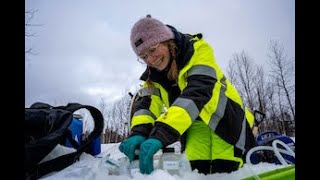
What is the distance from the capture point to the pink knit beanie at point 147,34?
1.58 metres

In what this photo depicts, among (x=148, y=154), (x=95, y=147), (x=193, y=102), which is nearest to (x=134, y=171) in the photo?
(x=148, y=154)

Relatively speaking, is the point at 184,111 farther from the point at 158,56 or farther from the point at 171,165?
the point at 158,56

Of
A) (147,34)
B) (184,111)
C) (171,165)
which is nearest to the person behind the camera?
(171,165)

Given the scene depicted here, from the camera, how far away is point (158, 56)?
1608 mm

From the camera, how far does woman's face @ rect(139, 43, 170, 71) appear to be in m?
1.60

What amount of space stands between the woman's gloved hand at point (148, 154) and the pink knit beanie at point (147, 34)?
0.63 meters

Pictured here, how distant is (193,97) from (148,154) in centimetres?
36

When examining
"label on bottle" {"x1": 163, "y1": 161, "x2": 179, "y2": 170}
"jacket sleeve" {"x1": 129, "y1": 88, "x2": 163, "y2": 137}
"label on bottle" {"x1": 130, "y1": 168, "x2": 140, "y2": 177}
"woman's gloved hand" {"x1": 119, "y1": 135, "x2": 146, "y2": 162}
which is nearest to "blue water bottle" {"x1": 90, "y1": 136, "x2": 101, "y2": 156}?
"jacket sleeve" {"x1": 129, "y1": 88, "x2": 163, "y2": 137}

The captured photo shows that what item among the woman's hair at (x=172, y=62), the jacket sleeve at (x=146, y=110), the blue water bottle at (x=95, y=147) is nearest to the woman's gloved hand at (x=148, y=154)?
the jacket sleeve at (x=146, y=110)

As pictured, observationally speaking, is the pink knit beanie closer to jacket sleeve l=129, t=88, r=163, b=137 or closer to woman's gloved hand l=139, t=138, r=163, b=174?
jacket sleeve l=129, t=88, r=163, b=137

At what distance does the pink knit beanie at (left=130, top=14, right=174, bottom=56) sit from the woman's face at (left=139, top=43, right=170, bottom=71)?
0.02m
